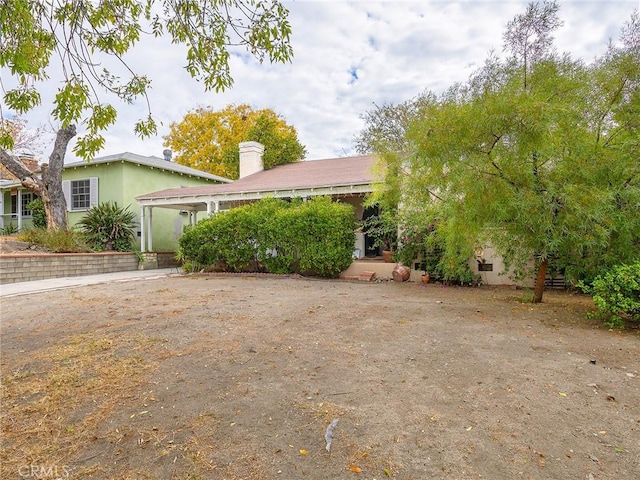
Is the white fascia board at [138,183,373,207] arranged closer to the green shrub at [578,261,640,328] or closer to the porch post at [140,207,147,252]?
the porch post at [140,207,147,252]

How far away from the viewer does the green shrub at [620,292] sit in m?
4.79

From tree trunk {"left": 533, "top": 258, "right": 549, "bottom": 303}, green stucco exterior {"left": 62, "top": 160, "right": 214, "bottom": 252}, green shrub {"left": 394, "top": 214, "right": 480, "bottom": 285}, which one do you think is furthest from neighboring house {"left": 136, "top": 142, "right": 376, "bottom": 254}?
tree trunk {"left": 533, "top": 258, "right": 549, "bottom": 303}

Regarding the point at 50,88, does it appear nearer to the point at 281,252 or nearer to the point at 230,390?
the point at 230,390

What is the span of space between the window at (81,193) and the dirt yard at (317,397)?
1194cm

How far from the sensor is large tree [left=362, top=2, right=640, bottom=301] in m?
5.49

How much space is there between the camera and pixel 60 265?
11727mm

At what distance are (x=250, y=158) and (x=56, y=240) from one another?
845 cm

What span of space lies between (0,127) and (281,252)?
7.69 m

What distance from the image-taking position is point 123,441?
7.79 ft

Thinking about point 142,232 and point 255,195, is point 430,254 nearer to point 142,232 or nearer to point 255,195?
point 255,195

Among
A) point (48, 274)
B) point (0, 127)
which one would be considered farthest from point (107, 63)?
point (48, 274)

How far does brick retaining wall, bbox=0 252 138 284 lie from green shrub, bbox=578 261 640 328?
44.0ft

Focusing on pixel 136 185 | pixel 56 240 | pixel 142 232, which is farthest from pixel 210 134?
pixel 56 240

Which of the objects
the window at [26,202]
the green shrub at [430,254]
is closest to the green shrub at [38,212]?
the window at [26,202]
